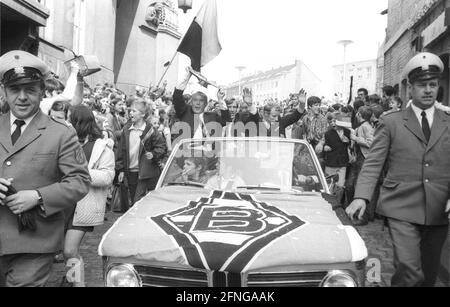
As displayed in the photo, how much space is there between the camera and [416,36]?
56.9 ft

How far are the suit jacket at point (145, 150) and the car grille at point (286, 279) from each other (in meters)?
4.86

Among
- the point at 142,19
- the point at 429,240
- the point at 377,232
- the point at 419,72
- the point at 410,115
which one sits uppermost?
the point at 142,19

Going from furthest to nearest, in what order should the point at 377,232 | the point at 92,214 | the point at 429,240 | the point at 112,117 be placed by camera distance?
the point at 112,117 → the point at 377,232 → the point at 92,214 → the point at 429,240

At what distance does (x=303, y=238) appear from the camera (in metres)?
3.41

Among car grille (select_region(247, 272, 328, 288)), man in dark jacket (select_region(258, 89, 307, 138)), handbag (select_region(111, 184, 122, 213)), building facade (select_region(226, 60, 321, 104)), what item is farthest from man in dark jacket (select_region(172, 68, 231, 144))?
building facade (select_region(226, 60, 321, 104))

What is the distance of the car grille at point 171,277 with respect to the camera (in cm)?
323

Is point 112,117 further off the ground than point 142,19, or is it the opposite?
point 142,19

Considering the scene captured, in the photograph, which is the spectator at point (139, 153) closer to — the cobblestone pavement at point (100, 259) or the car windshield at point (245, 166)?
the cobblestone pavement at point (100, 259)

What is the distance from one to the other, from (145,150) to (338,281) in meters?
5.21

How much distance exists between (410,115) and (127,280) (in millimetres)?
2539

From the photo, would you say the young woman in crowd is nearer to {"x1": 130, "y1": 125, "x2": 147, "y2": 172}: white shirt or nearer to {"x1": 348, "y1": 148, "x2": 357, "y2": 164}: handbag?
{"x1": 130, "y1": 125, "x2": 147, "y2": 172}: white shirt

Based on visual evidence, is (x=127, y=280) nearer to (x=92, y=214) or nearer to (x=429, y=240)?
(x=92, y=214)

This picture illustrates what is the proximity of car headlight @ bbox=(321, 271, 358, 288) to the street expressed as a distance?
5.69 feet
